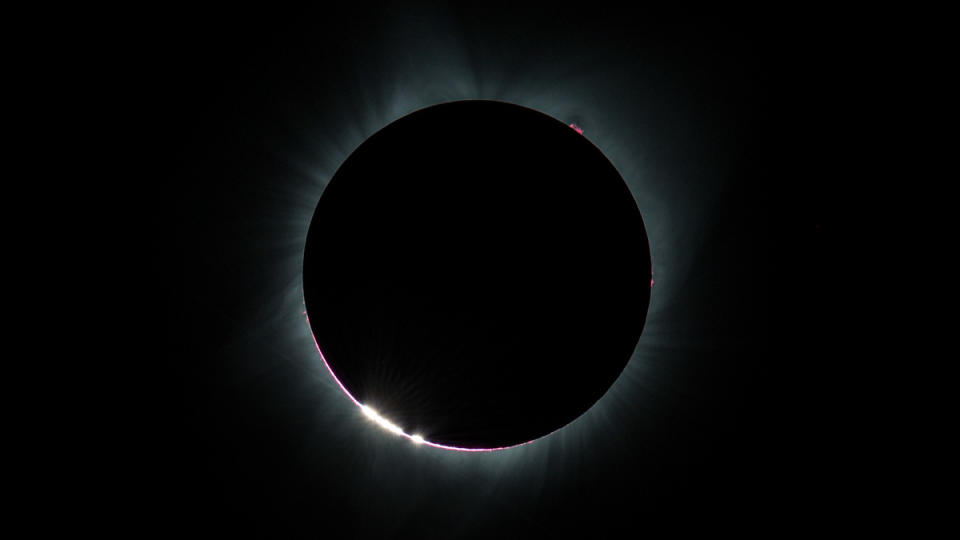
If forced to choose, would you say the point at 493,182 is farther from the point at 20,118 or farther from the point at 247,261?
the point at 20,118

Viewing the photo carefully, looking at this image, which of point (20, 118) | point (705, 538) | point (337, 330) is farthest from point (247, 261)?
point (705, 538)

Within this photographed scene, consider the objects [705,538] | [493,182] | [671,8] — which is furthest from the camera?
[705,538]

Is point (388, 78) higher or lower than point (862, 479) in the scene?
higher

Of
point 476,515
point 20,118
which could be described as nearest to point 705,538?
point 476,515

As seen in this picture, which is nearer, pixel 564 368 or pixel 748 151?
pixel 564 368

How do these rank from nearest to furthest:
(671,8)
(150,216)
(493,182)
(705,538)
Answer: (493,182), (671,8), (150,216), (705,538)

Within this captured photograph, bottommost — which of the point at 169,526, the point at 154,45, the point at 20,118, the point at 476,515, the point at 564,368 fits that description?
the point at 169,526
